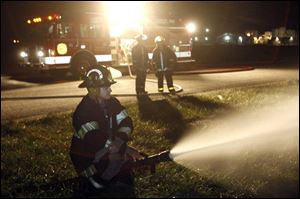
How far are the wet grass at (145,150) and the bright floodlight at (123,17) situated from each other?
7394 mm

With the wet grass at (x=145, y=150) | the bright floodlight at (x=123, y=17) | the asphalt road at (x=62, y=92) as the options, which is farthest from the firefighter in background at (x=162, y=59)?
the bright floodlight at (x=123, y=17)

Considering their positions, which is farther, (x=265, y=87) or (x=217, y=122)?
(x=265, y=87)

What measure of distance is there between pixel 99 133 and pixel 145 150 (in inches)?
94.3

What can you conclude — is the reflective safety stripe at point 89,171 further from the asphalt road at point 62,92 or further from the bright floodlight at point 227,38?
the bright floodlight at point 227,38

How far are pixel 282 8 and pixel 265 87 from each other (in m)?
26.4

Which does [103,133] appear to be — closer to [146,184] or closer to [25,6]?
[146,184]

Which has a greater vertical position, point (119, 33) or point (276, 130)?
point (119, 33)

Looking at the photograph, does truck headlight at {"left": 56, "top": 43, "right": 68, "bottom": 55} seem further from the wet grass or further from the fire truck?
the wet grass

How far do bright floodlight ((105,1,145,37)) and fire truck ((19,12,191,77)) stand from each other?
246mm

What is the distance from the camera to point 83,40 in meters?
15.6

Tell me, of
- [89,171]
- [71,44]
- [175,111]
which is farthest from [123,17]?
[89,171]

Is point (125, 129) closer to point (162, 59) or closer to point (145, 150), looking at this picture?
point (145, 150)

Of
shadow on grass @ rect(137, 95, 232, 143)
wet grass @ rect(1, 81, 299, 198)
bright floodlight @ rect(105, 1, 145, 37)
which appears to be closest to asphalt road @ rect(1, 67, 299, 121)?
shadow on grass @ rect(137, 95, 232, 143)

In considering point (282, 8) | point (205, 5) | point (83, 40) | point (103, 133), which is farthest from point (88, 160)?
point (282, 8)
